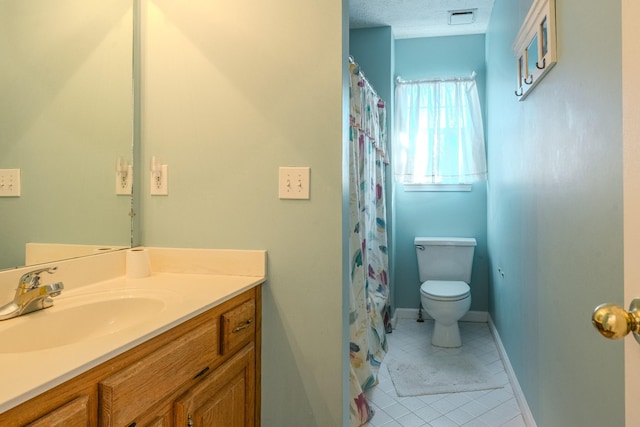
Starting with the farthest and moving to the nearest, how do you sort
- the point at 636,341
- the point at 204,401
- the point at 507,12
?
the point at 507,12, the point at 204,401, the point at 636,341

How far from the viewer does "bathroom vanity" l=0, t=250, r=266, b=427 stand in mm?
686

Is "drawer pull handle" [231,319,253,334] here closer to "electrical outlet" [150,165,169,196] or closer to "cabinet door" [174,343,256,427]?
"cabinet door" [174,343,256,427]

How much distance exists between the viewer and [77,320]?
110 cm

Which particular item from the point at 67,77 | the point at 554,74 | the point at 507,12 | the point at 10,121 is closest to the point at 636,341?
the point at 554,74

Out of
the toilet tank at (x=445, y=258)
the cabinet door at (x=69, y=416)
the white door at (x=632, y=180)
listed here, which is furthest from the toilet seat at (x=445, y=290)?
the cabinet door at (x=69, y=416)

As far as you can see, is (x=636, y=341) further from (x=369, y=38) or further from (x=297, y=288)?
(x=369, y=38)

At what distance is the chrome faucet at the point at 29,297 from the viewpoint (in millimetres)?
989

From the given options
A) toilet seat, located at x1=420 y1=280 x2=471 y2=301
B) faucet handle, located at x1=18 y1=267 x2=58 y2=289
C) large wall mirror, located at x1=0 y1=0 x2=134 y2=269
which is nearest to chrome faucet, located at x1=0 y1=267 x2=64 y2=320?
faucet handle, located at x1=18 y1=267 x2=58 y2=289

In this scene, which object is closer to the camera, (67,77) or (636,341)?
(636,341)

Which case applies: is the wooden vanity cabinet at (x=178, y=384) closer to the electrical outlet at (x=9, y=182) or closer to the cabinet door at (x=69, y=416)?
the cabinet door at (x=69, y=416)

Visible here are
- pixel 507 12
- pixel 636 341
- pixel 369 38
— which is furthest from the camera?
pixel 369 38

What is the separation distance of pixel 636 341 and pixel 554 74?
1180 mm

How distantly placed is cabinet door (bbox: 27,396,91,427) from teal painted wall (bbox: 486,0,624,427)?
44.4 inches

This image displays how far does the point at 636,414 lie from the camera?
0.57m
